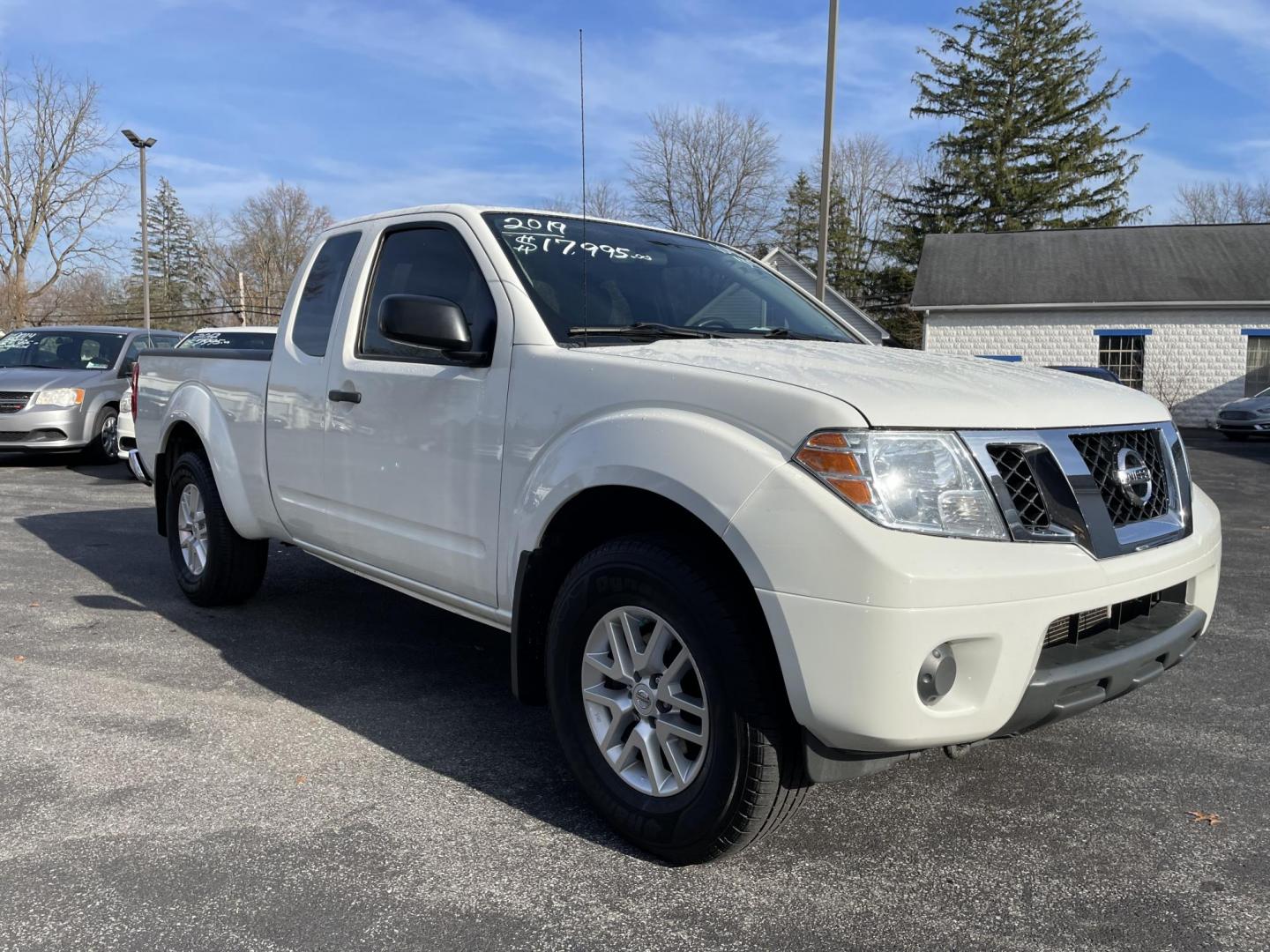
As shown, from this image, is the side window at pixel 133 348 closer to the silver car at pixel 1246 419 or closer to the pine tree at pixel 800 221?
the silver car at pixel 1246 419

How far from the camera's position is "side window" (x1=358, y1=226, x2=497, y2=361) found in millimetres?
3607

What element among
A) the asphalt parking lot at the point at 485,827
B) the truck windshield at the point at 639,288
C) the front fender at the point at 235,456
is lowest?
the asphalt parking lot at the point at 485,827

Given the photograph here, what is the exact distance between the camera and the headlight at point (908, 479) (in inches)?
95.6

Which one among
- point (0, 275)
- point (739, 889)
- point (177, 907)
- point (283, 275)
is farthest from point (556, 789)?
point (283, 275)

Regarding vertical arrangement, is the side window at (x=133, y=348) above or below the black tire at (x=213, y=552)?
above

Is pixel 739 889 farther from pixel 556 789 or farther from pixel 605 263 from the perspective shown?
pixel 605 263

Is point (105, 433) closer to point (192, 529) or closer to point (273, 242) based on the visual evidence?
point (192, 529)

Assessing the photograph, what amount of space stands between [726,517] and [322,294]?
9.01ft

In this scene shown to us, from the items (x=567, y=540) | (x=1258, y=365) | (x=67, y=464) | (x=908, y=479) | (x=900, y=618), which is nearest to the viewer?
(x=900, y=618)

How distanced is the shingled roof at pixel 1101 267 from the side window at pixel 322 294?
78.7ft

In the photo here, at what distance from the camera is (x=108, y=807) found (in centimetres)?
317

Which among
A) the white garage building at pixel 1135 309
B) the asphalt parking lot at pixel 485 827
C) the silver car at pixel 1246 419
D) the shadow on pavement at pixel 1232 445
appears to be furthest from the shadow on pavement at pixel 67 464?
the silver car at pixel 1246 419

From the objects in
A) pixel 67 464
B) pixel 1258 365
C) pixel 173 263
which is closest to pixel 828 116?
pixel 67 464

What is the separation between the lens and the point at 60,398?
1234cm
